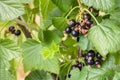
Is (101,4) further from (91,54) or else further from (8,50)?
(8,50)

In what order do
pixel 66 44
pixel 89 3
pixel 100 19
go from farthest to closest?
pixel 66 44, pixel 100 19, pixel 89 3

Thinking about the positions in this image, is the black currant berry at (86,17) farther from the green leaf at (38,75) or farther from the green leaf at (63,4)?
the green leaf at (38,75)

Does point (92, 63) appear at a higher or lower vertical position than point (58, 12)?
lower

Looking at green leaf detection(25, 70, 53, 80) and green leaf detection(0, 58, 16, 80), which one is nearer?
green leaf detection(0, 58, 16, 80)

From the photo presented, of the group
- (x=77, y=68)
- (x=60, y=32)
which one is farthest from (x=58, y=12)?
(x=77, y=68)

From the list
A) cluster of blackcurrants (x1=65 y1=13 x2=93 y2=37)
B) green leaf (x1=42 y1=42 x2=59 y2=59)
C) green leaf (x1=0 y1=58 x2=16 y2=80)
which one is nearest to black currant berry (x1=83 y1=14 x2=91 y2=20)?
cluster of blackcurrants (x1=65 y1=13 x2=93 y2=37)

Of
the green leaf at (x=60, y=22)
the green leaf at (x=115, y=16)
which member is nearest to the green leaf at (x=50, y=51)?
the green leaf at (x=60, y=22)

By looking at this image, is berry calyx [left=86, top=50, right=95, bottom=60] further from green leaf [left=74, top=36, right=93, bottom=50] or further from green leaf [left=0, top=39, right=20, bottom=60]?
green leaf [left=0, top=39, right=20, bottom=60]

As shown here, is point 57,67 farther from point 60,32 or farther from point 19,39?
point 19,39
